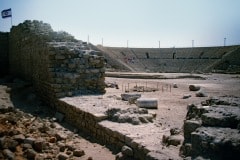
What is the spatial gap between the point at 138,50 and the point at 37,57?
51.6 metres

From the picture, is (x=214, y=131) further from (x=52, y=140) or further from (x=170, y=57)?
(x=170, y=57)

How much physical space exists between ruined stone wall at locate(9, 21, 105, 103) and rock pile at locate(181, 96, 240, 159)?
661cm

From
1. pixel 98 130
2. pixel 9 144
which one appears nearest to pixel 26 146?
pixel 9 144

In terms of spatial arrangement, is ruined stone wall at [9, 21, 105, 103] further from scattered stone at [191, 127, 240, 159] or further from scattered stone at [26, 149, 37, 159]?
scattered stone at [191, 127, 240, 159]

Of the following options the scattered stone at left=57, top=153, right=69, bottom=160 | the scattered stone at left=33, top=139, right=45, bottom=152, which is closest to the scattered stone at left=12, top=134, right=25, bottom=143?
the scattered stone at left=33, top=139, right=45, bottom=152

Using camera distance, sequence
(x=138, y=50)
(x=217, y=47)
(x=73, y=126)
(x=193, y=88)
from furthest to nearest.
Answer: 1. (x=138, y=50)
2. (x=217, y=47)
3. (x=193, y=88)
4. (x=73, y=126)

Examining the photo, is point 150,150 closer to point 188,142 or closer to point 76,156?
point 188,142

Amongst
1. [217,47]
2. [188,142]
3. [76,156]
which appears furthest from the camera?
[217,47]

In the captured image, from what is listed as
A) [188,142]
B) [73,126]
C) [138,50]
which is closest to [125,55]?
[138,50]

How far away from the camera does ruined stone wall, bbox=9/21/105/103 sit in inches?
424

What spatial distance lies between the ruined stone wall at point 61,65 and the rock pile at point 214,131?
6.61m

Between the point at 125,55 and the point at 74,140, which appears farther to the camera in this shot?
the point at 125,55

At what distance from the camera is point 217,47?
57062 mm

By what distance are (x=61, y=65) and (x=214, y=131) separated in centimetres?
835
